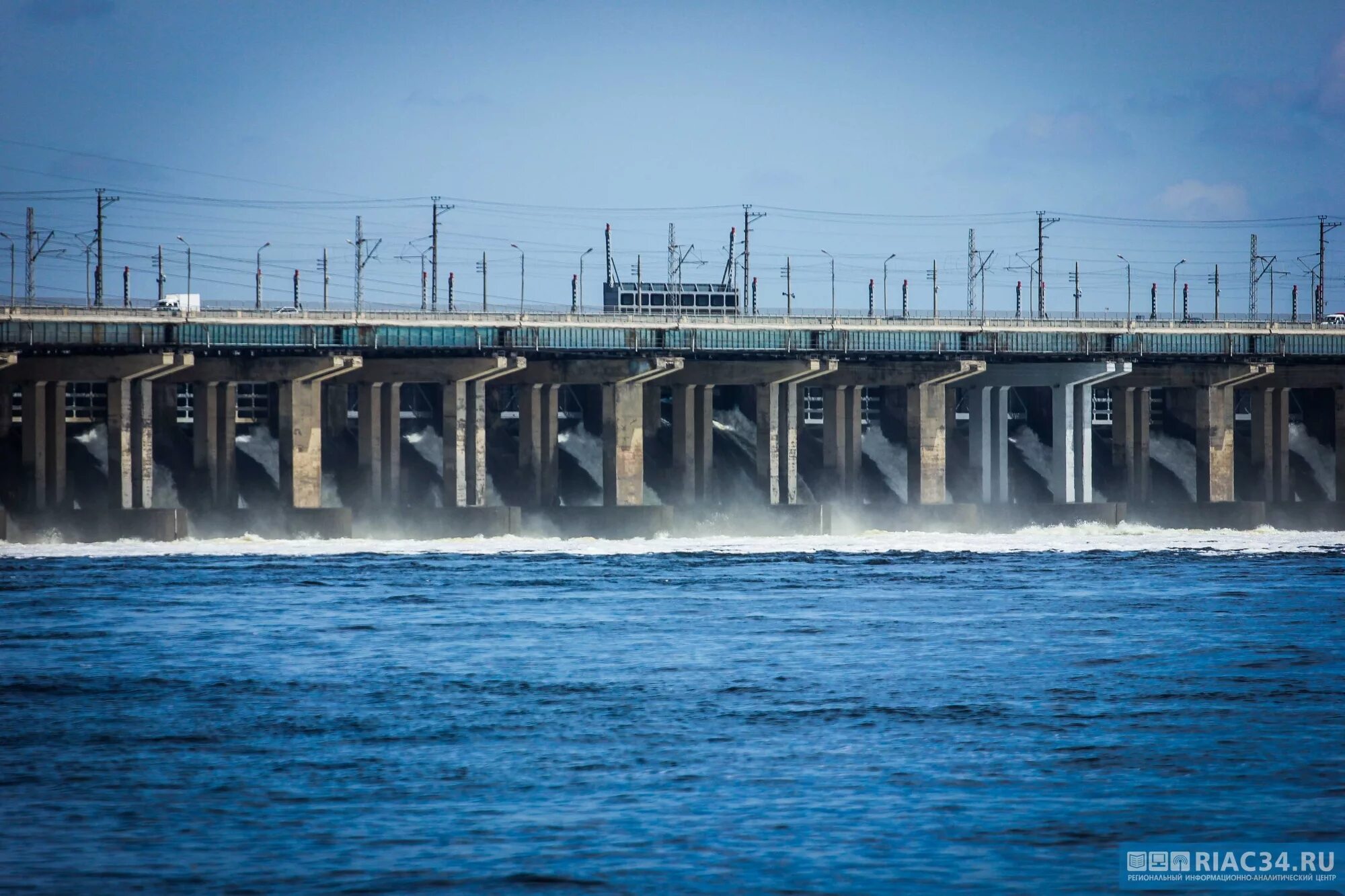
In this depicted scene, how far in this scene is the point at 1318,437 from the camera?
402ft

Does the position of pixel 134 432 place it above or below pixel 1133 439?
above

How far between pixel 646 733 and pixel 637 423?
62.2m

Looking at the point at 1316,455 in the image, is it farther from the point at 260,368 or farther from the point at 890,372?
the point at 260,368

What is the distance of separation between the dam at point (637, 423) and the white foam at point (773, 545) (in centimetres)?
196

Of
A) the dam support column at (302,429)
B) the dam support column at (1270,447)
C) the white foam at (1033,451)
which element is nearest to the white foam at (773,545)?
the dam support column at (302,429)

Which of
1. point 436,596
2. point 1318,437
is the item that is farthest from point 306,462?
point 1318,437

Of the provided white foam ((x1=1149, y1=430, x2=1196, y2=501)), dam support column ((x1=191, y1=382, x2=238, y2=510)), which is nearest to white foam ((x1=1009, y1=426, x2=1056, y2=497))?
white foam ((x1=1149, y1=430, x2=1196, y2=501))

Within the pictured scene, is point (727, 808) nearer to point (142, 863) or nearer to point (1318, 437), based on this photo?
point (142, 863)

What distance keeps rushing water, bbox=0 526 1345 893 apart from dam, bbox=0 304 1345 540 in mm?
25015

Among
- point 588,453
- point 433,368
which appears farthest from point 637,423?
point 588,453

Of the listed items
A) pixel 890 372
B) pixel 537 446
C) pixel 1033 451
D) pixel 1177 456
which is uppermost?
pixel 890 372

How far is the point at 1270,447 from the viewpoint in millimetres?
109562

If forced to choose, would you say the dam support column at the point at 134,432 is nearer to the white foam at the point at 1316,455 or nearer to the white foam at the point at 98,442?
the white foam at the point at 98,442

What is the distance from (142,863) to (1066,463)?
88.6 m
